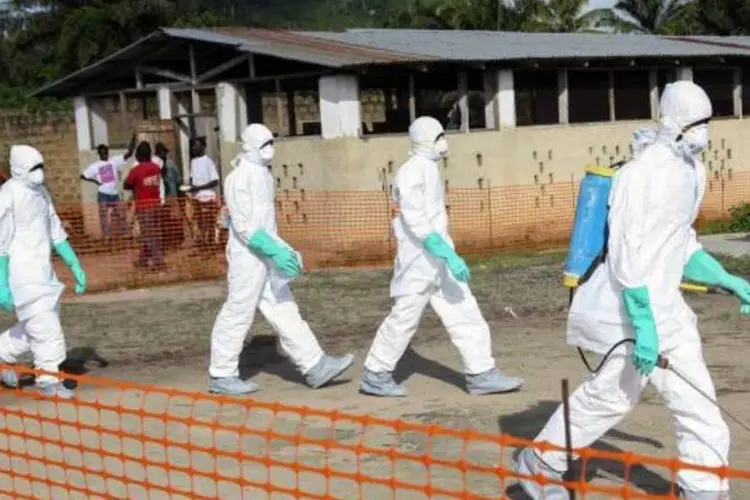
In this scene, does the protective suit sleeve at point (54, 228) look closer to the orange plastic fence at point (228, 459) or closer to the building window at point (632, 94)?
the orange plastic fence at point (228, 459)

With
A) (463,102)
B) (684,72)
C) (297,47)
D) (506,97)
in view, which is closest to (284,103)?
(297,47)

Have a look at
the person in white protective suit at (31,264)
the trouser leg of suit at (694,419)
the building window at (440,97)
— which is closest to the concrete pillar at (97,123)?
the building window at (440,97)

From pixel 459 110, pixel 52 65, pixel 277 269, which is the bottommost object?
pixel 277 269

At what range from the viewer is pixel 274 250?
7734mm

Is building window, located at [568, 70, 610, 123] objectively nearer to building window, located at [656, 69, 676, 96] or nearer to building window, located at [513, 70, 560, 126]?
building window, located at [513, 70, 560, 126]

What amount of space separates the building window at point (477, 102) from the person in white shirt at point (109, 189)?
507 cm

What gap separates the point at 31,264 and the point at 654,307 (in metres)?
4.66

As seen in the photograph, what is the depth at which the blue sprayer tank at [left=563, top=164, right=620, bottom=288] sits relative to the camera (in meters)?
5.16

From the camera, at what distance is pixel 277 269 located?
26.3 feet

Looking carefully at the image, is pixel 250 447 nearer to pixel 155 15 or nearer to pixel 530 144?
pixel 530 144

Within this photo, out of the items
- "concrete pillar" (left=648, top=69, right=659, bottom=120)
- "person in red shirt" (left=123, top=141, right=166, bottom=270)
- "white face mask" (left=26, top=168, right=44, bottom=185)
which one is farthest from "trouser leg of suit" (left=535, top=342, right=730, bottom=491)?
"concrete pillar" (left=648, top=69, right=659, bottom=120)

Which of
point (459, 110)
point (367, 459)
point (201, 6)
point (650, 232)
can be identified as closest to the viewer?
point (650, 232)

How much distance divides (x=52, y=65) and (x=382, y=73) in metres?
25.7

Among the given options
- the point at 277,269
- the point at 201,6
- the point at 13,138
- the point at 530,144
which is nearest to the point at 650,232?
the point at 277,269
